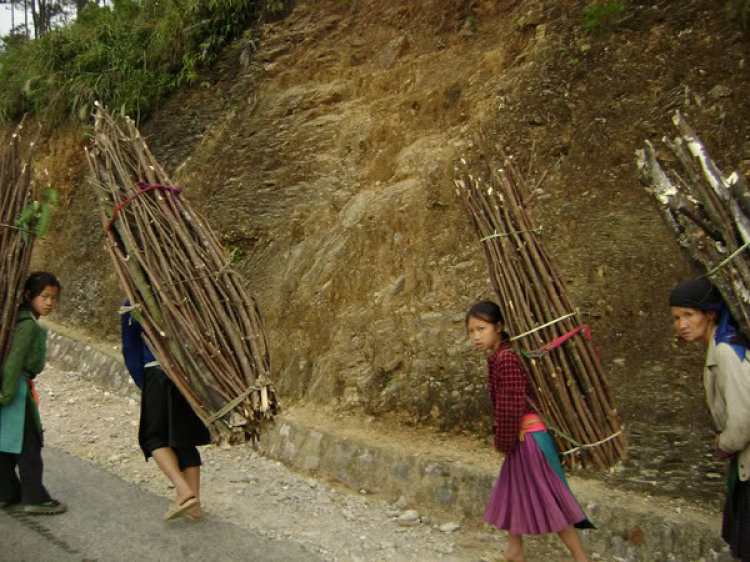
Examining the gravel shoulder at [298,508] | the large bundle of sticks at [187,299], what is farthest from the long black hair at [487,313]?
the gravel shoulder at [298,508]

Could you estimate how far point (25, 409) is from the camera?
12.2ft

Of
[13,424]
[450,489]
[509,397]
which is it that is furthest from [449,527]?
[13,424]

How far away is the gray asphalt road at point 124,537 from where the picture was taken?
3303 mm

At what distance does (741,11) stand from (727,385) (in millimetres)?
3850

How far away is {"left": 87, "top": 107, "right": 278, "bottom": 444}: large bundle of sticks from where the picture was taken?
3.41 meters

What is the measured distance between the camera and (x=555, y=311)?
3.21 metres

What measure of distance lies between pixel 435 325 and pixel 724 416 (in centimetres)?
296

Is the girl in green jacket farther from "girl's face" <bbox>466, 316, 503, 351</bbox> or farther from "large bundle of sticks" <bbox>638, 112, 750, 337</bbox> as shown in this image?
"large bundle of sticks" <bbox>638, 112, 750, 337</bbox>

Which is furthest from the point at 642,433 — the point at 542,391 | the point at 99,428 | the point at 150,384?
the point at 99,428

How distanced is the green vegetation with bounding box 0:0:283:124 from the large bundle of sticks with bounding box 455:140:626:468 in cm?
660

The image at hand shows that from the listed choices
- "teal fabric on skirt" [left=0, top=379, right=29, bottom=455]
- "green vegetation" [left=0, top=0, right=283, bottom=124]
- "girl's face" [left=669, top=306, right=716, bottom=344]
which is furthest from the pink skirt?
"green vegetation" [left=0, top=0, right=283, bottom=124]

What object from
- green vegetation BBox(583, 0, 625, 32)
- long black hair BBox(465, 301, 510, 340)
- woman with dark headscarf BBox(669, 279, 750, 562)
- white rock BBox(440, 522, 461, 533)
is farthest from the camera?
green vegetation BBox(583, 0, 625, 32)

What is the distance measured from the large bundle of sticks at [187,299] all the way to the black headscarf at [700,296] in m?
1.88

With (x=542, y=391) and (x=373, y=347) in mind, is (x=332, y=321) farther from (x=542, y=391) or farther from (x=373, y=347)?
(x=542, y=391)
